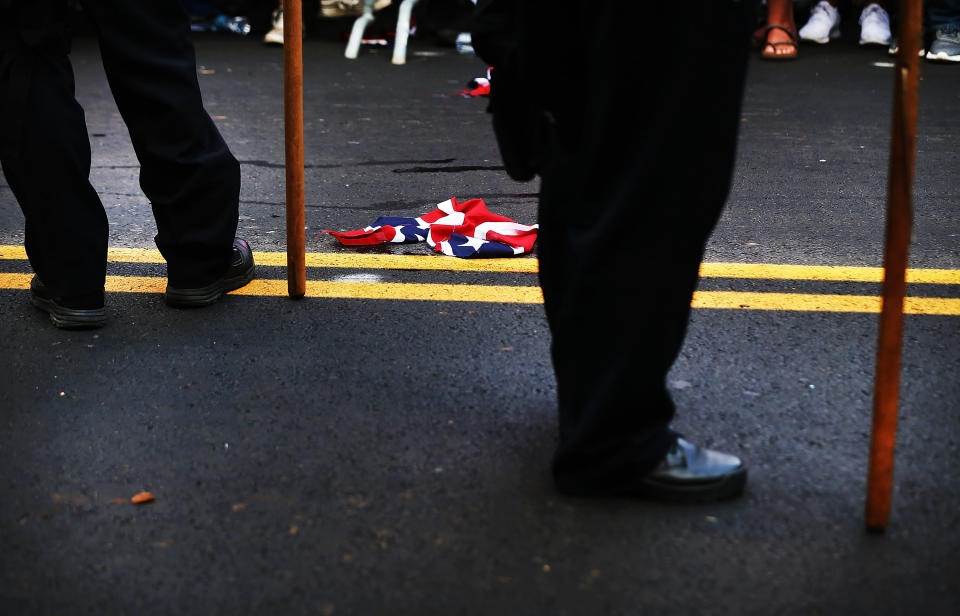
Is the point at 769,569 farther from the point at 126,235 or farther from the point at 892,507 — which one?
the point at 126,235

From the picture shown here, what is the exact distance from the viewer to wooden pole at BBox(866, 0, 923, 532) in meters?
1.62

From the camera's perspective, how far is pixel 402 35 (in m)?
7.27

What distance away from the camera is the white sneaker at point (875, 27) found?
7496 mm

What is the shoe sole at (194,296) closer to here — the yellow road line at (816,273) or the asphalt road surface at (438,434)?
the asphalt road surface at (438,434)

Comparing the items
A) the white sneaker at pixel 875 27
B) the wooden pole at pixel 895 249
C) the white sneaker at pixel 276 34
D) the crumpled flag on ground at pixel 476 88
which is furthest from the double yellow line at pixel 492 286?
the white sneaker at pixel 875 27

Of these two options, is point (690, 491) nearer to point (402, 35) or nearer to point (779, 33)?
point (402, 35)

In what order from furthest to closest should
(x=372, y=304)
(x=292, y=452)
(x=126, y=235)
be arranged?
(x=126, y=235) → (x=372, y=304) → (x=292, y=452)

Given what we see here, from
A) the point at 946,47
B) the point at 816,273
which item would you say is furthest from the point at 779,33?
the point at 816,273

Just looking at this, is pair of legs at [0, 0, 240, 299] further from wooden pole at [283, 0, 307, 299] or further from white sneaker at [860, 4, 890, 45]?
white sneaker at [860, 4, 890, 45]

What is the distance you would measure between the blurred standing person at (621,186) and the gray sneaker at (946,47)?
549 cm

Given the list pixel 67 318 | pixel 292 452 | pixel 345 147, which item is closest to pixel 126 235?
pixel 67 318

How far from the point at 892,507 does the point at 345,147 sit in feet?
11.1

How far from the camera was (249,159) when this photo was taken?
15.1 feet

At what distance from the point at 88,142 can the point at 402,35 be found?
185 inches
